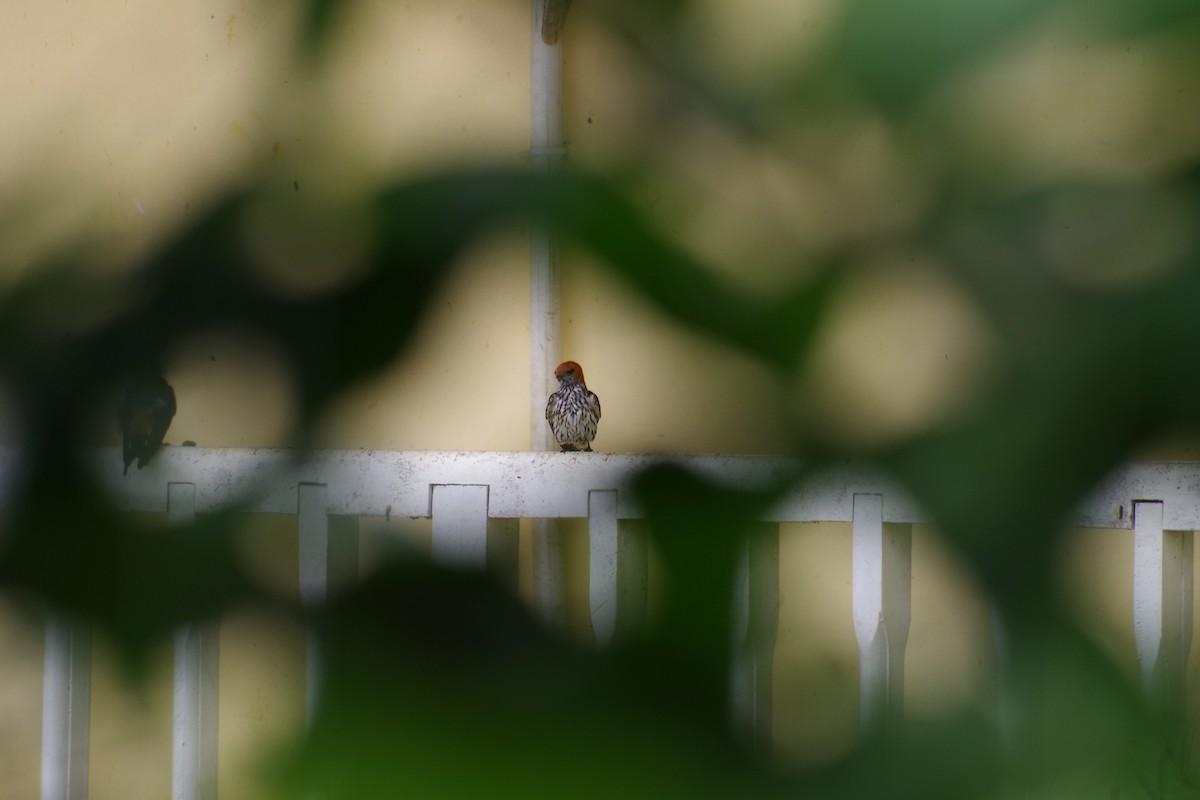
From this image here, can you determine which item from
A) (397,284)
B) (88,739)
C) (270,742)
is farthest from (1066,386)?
(88,739)

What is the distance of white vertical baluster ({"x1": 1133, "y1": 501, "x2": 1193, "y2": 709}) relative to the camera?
38 centimetres

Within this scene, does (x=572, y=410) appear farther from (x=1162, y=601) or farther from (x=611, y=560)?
(x=1162, y=601)

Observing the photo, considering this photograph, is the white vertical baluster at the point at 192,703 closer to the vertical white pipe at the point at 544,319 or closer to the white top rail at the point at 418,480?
the white top rail at the point at 418,480

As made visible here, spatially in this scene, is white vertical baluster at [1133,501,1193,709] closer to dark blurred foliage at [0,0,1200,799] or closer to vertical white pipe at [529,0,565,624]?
dark blurred foliage at [0,0,1200,799]

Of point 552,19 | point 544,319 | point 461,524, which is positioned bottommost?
point 461,524

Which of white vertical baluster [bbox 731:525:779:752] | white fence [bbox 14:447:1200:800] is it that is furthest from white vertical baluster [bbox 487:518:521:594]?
white vertical baluster [bbox 731:525:779:752]

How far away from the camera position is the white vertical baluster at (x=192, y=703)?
1.33 feet

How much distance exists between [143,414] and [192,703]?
0.16 metres

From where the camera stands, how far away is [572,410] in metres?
0.47

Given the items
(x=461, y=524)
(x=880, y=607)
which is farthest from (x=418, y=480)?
(x=880, y=607)

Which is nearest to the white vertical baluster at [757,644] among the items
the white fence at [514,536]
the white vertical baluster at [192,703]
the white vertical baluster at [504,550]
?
the white fence at [514,536]

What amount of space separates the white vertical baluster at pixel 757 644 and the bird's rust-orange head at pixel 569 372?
15 cm

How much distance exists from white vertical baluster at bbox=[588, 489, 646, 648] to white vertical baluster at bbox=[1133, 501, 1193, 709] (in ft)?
0.80

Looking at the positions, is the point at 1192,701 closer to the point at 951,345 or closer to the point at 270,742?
the point at 951,345
